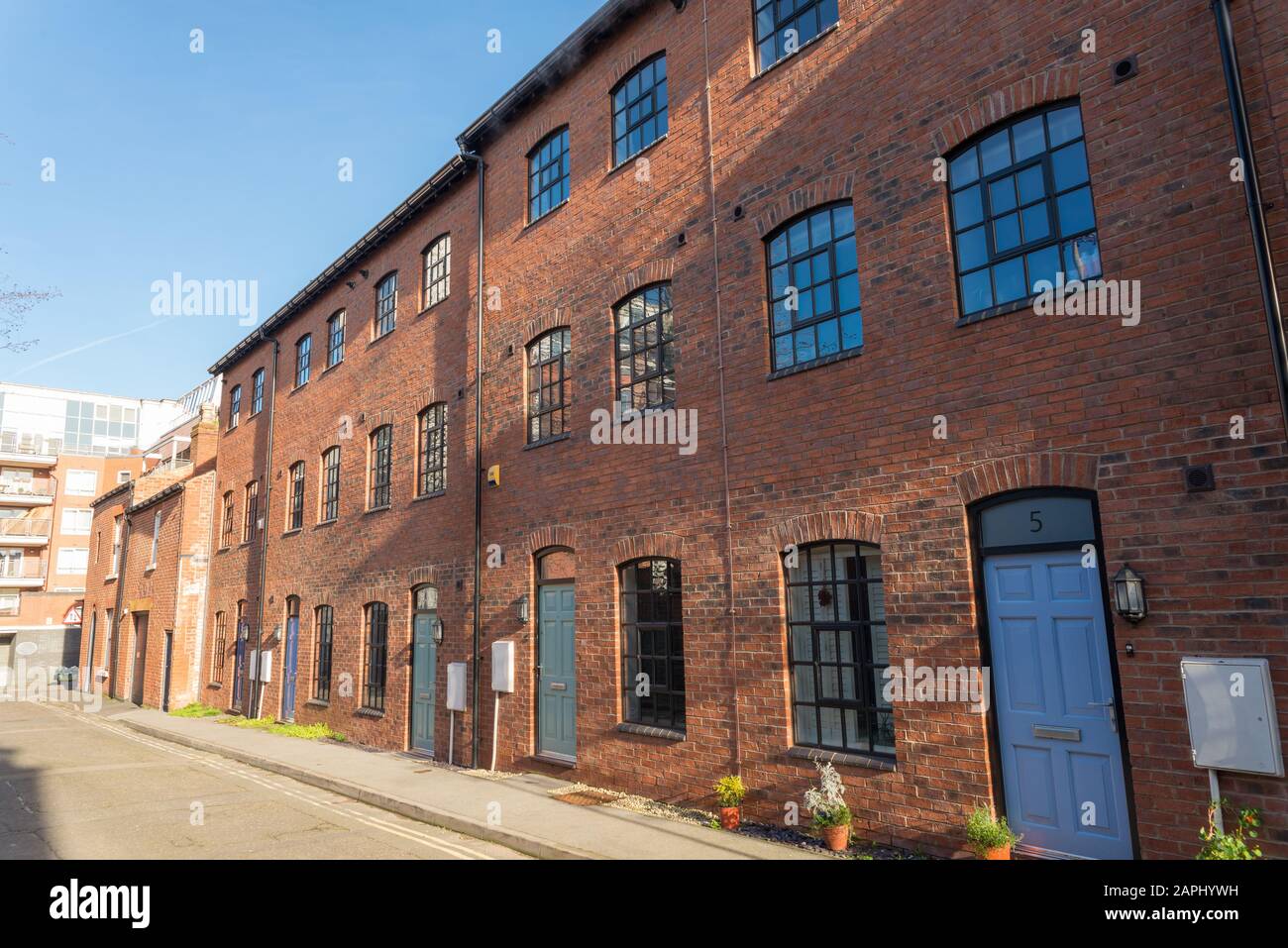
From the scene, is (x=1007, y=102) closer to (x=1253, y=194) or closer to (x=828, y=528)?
(x=1253, y=194)

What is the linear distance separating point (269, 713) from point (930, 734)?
17.5 meters

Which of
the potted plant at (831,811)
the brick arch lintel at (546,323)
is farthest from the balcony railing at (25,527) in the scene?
the potted plant at (831,811)

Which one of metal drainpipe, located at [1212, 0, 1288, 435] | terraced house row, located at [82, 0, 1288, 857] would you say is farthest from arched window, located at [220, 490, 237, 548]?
metal drainpipe, located at [1212, 0, 1288, 435]

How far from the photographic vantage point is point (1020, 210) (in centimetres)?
675

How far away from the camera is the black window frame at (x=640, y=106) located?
34.2 feet

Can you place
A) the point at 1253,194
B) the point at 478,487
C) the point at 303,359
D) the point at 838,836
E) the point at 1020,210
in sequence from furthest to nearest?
1. the point at 303,359
2. the point at 478,487
3. the point at 838,836
4. the point at 1020,210
5. the point at 1253,194

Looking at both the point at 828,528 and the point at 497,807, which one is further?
the point at 497,807

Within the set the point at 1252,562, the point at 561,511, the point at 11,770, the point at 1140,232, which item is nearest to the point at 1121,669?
the point at 1252,562

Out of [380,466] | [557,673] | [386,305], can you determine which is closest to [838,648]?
[557,673]

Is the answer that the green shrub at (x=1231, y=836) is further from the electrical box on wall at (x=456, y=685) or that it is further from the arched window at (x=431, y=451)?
the arched window at (x=431, y=451)

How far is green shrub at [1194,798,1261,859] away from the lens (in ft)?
16.0

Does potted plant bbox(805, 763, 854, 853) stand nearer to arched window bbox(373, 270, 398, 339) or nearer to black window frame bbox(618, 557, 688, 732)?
black window frame bbox(618, 557, 688, 732)

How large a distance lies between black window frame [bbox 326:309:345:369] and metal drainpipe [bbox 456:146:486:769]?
21.4 feet

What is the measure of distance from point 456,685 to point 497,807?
3.69 m
